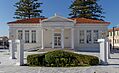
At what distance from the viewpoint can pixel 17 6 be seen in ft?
210

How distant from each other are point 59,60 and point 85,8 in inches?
1871

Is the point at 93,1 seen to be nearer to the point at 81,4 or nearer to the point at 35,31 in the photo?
the point at 81,4

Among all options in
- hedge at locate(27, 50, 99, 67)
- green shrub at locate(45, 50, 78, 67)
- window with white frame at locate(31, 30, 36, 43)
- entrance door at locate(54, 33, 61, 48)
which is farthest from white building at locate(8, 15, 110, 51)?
green shrub at locate(45, 50, 78, 67)

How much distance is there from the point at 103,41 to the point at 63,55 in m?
3.39

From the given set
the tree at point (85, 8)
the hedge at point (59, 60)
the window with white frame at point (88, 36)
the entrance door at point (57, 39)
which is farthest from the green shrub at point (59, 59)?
the tree at point (85, 8)

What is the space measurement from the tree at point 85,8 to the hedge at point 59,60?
45623mm

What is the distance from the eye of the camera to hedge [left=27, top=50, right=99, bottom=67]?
1532 centimetres

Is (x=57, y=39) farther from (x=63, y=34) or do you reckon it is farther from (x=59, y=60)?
(x=59, y=60)

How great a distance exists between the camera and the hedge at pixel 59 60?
15320 millimetres

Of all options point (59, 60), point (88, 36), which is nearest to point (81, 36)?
point (88, 36)

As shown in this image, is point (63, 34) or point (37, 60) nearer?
point (37, 60)

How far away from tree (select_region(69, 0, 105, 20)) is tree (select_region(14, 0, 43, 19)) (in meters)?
9.35

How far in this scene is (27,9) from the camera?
62188mm

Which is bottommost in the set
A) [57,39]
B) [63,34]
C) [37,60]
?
[37,60]
